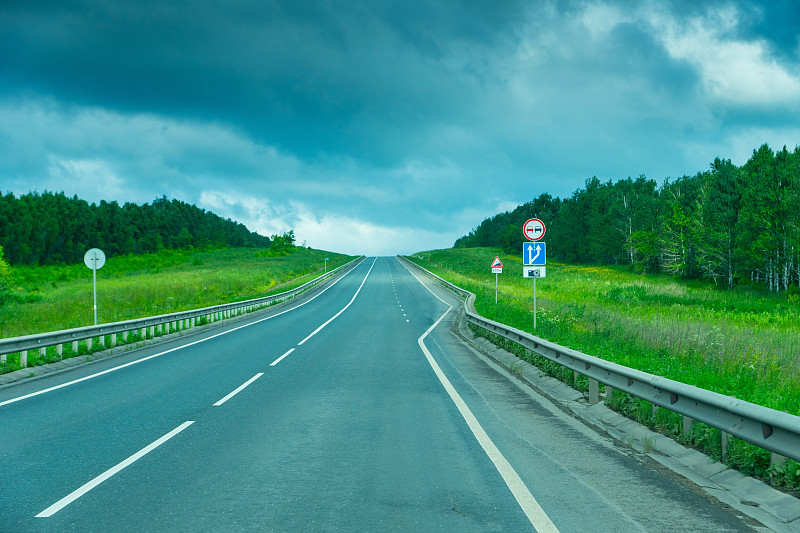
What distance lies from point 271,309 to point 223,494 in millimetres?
31842

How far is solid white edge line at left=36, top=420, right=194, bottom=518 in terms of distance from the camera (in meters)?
4.66

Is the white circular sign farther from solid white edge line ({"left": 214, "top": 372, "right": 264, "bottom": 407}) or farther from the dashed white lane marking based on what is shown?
the dashed white lane marking

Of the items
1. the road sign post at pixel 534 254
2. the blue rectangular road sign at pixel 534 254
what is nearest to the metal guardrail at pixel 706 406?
the road sign post at pixel 534 254

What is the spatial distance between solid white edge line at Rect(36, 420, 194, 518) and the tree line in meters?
112

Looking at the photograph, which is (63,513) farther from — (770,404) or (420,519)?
(770,404)

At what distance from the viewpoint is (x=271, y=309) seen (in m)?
36.1

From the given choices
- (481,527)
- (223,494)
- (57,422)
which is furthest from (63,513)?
(57,422)

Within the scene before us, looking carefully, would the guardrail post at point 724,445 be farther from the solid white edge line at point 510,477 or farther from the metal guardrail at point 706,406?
the solid white edge line at point 510,477

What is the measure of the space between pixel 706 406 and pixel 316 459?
166 inches

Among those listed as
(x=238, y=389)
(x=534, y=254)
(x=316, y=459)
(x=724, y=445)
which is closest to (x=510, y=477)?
(x=316, y=459)

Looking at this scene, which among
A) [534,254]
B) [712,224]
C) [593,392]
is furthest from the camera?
[712,224]

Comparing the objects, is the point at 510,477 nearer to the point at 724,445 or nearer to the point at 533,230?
the point at 724,445

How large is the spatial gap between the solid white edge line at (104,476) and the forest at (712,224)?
49.2m

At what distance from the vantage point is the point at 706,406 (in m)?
5.71
